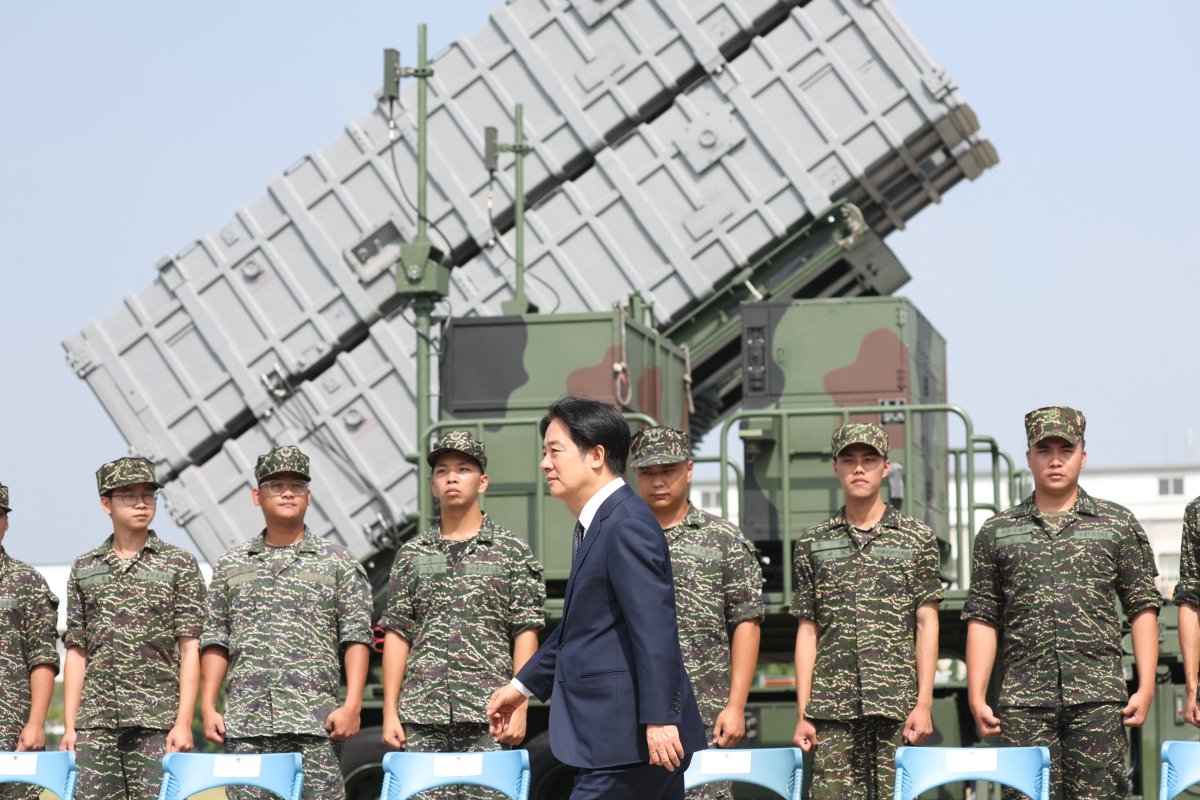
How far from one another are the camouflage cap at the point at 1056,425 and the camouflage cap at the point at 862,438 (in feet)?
1.86

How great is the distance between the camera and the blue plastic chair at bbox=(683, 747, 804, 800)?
5.54 meters

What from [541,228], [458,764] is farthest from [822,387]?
[458,764]

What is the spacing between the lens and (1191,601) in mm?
5820

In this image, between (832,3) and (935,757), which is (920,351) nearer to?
(832,3)

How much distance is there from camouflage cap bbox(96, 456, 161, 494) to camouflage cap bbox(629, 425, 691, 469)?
178 cm

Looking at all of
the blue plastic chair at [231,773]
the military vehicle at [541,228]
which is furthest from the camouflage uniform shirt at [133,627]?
the military vehicle at [541,228]

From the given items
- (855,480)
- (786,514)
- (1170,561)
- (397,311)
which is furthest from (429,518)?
(1170,561)

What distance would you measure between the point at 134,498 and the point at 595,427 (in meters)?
2.84

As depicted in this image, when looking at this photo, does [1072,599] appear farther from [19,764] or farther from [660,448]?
[19,764]

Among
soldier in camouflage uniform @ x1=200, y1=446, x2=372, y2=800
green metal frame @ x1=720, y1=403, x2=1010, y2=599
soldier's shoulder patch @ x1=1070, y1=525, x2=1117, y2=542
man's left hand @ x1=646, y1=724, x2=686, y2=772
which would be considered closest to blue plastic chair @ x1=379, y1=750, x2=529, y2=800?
soldier in camouflage uniform @ x1=200, y1=446, x2=372, y2=800

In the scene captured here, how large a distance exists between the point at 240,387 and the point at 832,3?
14.4 feet

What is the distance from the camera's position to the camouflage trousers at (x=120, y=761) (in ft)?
21.2

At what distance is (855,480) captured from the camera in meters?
6.22

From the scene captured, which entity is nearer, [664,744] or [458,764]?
[664,744]
